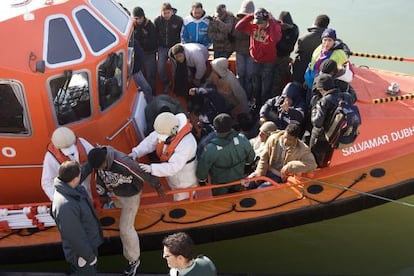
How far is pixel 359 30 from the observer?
11.3 m

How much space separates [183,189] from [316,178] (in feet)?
3.93

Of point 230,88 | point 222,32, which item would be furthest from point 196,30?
point 230,88

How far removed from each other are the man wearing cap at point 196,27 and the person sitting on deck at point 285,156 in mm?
1915

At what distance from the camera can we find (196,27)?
19.0 ft

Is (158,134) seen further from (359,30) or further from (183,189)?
(359,30)

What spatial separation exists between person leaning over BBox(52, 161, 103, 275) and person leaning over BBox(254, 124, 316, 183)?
157 centimetres

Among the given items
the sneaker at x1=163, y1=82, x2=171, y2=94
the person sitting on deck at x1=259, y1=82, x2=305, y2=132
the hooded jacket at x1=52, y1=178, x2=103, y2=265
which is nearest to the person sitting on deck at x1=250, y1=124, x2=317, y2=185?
the person sitting on deck at x1=259, y1=82, x2=305, y2=132

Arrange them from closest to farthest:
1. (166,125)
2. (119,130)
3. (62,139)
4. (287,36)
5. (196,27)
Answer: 1. (62,139)
2. (166,125)
3. (119,130)
4. (287,36)
5. (196,27)

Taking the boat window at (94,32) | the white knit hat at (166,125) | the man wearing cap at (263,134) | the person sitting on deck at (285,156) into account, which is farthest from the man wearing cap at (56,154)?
the man wearing cap at (263,134)

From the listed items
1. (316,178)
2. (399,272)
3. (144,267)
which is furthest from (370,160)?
(144,267)

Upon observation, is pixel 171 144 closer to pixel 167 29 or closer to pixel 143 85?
pixel 143 85

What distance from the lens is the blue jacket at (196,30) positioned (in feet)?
19.0

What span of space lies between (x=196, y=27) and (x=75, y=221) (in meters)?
3.15

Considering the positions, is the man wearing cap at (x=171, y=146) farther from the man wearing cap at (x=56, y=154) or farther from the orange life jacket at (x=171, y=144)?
the man wearing cap at (x=56, y=154)
